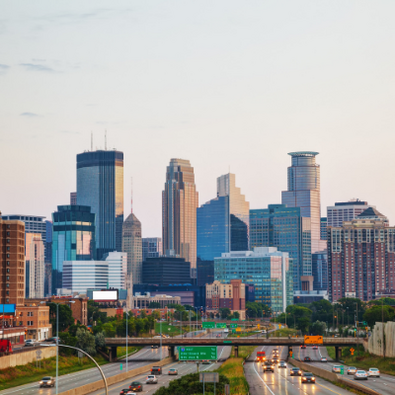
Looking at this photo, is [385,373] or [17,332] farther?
[17,332]

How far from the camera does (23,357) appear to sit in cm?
13912

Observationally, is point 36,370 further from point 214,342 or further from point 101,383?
point 214,342

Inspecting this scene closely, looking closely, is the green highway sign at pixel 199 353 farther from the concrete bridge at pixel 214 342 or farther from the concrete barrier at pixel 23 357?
the concrete bridge at pixel 214 342

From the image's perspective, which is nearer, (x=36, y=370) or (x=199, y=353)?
(x=199, y=353)

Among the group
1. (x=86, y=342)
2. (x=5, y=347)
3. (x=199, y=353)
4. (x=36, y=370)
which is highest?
(x=199, y=353)

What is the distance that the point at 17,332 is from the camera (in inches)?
7126

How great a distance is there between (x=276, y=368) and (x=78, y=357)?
4095 centimetres

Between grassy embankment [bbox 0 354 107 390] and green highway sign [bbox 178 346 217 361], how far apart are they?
3236 cm

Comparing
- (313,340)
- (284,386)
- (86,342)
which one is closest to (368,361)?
(313,340)

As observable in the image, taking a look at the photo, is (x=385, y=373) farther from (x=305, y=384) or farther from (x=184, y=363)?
(x=184, y=363)

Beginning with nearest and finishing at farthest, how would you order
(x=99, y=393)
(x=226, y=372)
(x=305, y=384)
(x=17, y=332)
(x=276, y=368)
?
(x=99, y=393) < (x=305, y=384) < (x=226, y=372) < (x=276, y=368) < (x=17, y=332)

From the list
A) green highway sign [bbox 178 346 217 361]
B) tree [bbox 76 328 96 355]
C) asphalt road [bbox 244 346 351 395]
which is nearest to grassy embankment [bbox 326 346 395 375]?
asphalt road [bbox 244 346 351 395]

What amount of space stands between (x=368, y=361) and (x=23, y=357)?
70.9 meters

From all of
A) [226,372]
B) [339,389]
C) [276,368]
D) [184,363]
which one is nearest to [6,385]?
[226,372]
